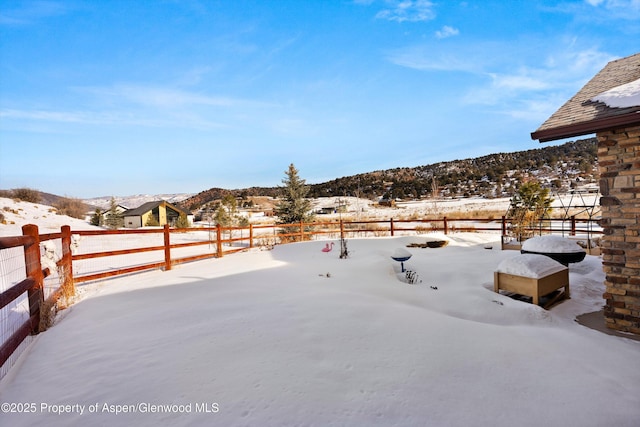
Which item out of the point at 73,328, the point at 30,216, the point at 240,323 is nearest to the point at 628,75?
the point at 240,323

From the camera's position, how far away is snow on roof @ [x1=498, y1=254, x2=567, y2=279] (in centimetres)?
446

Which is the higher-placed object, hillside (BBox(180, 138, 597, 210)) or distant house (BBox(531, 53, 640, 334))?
hillside (BBox(180, 138, 597, 210))

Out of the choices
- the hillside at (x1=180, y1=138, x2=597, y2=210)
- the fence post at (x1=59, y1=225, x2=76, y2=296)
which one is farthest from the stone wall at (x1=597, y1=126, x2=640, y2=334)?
the hillside at (x1=180, y1=138, x2=597, y2=210)

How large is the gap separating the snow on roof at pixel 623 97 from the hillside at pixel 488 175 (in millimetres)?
29885

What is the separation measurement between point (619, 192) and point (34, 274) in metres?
7.07

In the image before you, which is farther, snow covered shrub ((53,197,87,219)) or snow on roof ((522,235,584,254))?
snow covered shrub ((53,197,87,219))

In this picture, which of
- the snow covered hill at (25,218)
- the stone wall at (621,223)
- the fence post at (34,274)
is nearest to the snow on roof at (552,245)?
the stone wall at (621,223)

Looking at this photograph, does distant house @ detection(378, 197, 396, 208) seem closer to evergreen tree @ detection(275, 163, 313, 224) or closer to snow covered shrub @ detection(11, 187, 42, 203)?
evergreen tree @ detection(275, 163, 313, 224)

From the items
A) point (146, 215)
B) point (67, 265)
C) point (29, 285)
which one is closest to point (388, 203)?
point (146, 215)

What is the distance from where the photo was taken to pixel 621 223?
11.9ft

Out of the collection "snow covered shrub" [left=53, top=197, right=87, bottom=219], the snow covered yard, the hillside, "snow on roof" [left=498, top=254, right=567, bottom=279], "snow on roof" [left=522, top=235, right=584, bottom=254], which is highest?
the hillside

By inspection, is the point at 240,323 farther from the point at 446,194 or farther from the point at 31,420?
the point at 446,194

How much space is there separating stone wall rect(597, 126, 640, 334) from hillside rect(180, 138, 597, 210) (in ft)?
99.2

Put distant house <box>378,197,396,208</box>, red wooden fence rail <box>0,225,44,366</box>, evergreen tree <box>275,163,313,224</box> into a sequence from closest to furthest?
1. red wooden fence rail <box>0,225,44,366</box>
2. evergreen tree <box>275,163,313,224</box>
3. distant house <box>378,197,396,208</box>
